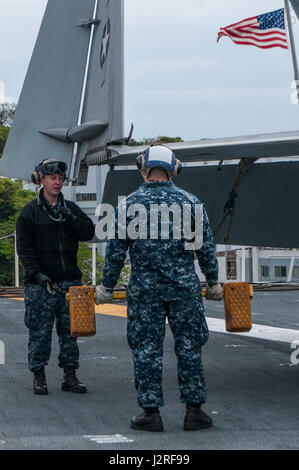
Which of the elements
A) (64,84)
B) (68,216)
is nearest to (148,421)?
(68,216)

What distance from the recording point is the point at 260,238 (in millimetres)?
9352

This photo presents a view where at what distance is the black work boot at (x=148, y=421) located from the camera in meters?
5.66

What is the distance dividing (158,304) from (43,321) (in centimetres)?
190

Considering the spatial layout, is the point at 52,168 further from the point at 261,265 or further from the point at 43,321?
the point at 261,265

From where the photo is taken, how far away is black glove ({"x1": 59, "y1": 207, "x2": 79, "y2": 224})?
7.48 meters

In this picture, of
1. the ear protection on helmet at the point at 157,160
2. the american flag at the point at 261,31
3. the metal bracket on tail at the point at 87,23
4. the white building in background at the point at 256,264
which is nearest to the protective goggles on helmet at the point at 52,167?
the ear protection on helmet at the point at 157,160

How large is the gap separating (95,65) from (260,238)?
2847mm

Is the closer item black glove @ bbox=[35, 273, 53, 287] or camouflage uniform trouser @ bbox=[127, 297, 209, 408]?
camouflage uniform trouser @ bbox=[127, 297, 209, 408]

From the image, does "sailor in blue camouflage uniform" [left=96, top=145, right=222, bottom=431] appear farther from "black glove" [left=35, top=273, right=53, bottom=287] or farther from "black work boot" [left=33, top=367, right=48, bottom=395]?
"black work boot" [left=33, top=367, right=48, bottom=395]

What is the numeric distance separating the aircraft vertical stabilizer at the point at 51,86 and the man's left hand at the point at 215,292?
12.4ft

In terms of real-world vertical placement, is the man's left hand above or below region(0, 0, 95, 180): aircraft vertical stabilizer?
below

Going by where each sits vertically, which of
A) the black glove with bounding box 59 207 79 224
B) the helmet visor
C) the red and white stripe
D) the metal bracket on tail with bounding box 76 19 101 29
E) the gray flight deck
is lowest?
the gray flight deck

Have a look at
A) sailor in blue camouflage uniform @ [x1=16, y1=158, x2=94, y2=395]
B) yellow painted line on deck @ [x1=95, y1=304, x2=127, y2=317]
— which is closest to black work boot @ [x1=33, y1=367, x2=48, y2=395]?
sailor in blue camouflage uniform @ [x1=16, y1=158, x2=94, y2=395]

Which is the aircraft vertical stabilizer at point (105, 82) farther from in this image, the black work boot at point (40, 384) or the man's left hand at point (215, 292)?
the man's left hand at point (215, 292)
